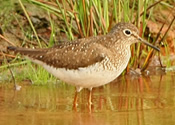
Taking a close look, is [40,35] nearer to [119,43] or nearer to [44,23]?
[44,23]

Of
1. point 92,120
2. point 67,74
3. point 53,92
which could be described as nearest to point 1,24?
point 53,92

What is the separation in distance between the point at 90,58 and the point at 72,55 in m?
0.29

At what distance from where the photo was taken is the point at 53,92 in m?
7.85

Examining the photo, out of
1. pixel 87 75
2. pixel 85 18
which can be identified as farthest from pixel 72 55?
pixel 85 18

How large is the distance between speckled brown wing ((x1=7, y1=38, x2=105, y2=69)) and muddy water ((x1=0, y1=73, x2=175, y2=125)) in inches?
23.4

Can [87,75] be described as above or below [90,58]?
below

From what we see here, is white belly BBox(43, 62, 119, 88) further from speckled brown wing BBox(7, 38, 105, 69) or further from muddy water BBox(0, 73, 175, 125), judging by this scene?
muddy water BBox(0, 73, 175, 125)

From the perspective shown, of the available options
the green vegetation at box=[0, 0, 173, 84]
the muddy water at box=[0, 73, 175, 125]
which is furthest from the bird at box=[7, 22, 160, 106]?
the green vegetation at box=[0, 0, 173, 84]

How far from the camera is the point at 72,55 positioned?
23.0ft

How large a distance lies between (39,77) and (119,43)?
1816 millimetres

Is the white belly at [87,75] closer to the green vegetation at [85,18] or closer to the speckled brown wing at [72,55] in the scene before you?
the speckled brown wing at [72,55]

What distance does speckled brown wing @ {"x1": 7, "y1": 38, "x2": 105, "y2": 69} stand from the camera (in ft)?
22.6

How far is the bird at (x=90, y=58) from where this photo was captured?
6785 millimetres

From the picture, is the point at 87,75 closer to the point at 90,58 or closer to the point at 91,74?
the point at 91,74
